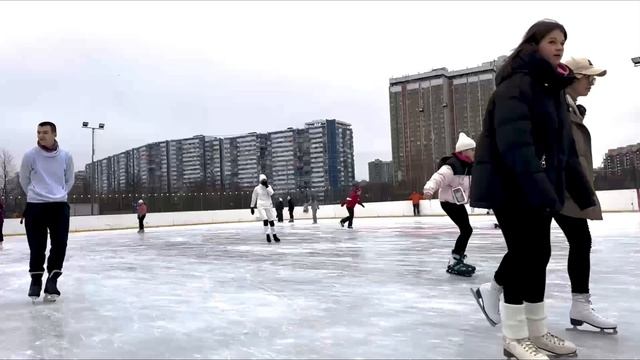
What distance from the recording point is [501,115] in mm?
2104

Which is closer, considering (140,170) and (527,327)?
(527,327)

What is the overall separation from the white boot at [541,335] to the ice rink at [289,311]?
78 mm

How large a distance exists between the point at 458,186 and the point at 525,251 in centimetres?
273

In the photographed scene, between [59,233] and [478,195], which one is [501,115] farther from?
[59,233]

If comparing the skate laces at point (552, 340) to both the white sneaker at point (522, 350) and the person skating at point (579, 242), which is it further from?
the person skating at point (579, 242)

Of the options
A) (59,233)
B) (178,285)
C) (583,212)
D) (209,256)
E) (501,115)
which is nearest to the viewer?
(501,115)

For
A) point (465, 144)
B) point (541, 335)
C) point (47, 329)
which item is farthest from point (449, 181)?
point (47, 329)

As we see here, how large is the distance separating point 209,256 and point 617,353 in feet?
20.1

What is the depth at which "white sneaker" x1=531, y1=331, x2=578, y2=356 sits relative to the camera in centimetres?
223

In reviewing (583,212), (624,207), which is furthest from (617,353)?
(624,207)

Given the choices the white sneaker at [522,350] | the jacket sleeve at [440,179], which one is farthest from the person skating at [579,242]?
the jacket sleeve at [440,179]

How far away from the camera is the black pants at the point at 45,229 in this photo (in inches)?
155

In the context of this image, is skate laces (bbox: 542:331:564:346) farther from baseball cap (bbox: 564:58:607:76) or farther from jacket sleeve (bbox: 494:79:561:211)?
baseball cap (bbox: 564:58:607:76)

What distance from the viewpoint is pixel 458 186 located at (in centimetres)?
480
